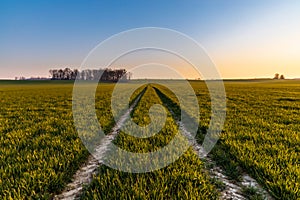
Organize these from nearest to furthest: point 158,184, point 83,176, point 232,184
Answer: point 158,184 → point 232,184 → point 83,176

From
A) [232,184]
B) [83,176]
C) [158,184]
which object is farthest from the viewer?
[83,176]

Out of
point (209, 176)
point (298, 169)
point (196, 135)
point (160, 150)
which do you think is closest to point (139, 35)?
point (196, 135)

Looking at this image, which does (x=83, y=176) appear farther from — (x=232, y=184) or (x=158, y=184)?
(x=232, y=184)

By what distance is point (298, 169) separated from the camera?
453 cm

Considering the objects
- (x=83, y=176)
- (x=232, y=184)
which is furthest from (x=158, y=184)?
(x=83, y=176)

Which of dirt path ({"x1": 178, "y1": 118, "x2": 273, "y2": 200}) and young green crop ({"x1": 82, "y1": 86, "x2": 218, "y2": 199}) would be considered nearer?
young green crop ({"x1": 82, "y1": 86, "x2": 218, "y2": 199})

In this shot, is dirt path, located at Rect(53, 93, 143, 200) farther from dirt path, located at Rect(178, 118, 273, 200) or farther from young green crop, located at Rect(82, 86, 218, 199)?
dirt path, located at Rect(178, 118, 273, 200)

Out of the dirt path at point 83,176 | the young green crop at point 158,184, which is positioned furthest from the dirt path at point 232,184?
the dirt path at point 83,176

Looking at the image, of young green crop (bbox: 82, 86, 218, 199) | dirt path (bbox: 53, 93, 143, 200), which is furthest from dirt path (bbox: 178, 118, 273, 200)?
dirt path (bbox: 53, 93, 143, 200)

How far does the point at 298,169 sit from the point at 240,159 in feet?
3.92

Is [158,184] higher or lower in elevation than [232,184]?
higher

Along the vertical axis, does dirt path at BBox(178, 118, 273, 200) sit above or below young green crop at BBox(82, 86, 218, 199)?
below

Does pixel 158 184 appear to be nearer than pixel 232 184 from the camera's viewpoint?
Yes

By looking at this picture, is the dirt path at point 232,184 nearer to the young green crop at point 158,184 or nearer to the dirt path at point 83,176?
the young green crop at point 158,184
